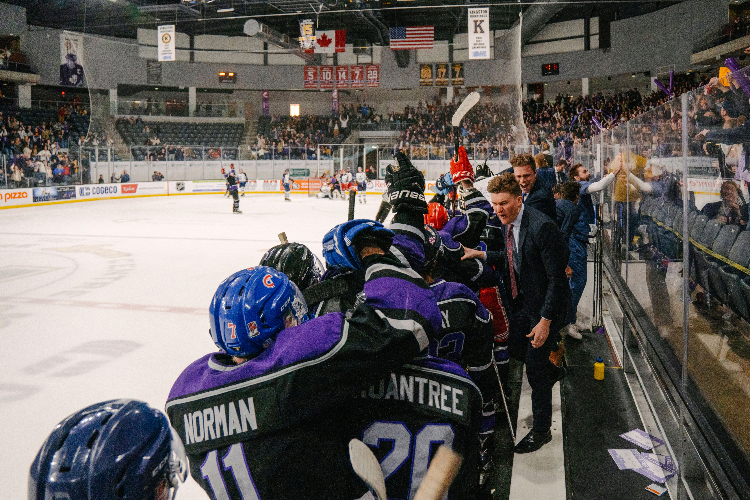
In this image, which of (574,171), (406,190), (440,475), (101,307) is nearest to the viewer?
(440,475)

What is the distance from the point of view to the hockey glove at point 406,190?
2.25 metres

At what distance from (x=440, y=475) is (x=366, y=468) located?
7.8 inches

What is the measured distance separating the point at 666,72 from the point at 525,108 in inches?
338

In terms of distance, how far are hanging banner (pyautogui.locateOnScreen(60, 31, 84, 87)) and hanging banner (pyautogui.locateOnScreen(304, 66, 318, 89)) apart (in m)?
10.9

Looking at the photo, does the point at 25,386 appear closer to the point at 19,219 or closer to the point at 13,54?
the point at 19,219

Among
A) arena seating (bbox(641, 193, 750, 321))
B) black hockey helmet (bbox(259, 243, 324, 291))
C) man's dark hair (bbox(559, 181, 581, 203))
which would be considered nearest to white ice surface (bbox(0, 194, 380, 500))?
black hockey helmet (bbox(259, 243, 324, 291))

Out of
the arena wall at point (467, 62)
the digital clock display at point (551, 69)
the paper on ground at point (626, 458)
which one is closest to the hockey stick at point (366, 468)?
the paper on ground at point (626, 458)

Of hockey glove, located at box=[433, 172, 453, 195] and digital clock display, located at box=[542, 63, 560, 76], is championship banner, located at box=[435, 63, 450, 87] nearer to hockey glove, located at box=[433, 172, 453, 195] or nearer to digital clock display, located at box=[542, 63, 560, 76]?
digital clock display, located at box=[542, 63, 560, 76]

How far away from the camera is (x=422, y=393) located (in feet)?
4.01

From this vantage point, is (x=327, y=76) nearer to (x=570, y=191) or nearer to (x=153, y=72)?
(x=153, y=72)

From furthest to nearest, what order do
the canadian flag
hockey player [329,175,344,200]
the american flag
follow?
the canadian flag < hockey player [329,175,344,200] < the american flag

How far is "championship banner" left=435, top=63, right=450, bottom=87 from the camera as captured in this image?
28.3 meters

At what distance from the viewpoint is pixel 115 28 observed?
2805 centimetres

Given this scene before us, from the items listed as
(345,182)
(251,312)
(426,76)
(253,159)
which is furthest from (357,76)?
(251,312)
